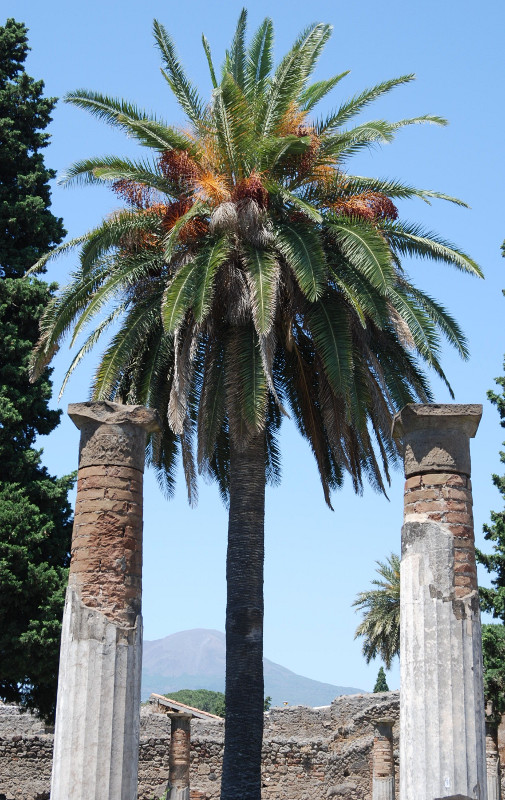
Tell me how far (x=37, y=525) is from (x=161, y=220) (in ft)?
16.1

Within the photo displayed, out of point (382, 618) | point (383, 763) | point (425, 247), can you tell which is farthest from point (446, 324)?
point (382, 618)

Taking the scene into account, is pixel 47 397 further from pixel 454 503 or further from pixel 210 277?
pixel 454 503

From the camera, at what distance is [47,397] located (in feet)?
59.8

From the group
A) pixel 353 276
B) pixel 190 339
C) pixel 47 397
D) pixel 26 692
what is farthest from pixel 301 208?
pixel 26 692

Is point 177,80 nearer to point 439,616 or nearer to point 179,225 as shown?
point 179,225

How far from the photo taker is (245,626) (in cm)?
1456

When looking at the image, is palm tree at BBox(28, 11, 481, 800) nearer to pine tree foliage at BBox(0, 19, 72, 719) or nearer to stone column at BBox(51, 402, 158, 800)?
pine tree foliage at BBox(0, 19, 72, 719)

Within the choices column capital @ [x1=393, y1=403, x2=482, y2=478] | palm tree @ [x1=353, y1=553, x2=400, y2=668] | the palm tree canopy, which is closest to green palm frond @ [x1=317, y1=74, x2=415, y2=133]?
the palm tree canopy

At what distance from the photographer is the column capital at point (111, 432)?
847 centimetres

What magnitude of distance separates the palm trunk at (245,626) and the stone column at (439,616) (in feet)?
21.3

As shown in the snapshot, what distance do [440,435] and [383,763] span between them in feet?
44.2

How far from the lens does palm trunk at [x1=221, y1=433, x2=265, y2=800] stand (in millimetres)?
13992

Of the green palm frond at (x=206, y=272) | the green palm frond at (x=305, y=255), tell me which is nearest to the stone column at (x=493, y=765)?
the green palm frond at (x=305, y=255)

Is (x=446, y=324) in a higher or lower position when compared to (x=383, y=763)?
higher
